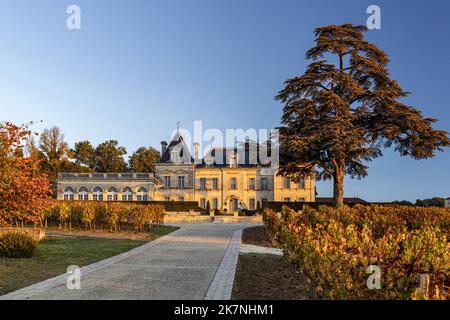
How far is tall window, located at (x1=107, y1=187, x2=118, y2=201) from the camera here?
54031mm

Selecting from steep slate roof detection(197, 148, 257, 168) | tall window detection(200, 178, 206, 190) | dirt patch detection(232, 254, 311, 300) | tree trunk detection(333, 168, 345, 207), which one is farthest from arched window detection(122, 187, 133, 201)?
dirt patch detection(232, 254, 311, 300)

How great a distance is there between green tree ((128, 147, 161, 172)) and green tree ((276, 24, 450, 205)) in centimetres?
4447

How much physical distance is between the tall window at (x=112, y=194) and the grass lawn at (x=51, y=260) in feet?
117

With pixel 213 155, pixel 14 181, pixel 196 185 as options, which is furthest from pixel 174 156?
pixel 14 181

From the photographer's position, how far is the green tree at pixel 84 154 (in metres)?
68.4

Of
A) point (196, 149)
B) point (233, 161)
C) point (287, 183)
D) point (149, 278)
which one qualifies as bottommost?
point (149, 278)

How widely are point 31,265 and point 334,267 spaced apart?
29.8 feet

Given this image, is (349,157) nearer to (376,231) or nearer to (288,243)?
(376,231)

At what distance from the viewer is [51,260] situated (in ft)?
41.0

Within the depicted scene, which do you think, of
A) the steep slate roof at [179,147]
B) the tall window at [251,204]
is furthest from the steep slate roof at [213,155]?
the tall window at [251,204]

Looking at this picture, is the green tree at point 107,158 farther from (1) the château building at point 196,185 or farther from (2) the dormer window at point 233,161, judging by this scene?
(2) the dormer window at point 233,161

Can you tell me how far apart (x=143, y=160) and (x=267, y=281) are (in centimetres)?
6289

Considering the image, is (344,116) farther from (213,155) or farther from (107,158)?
(107,158)

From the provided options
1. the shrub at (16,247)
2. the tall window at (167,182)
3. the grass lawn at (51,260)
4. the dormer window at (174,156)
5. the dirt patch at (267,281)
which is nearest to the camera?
the dirt patch at (267,281)
